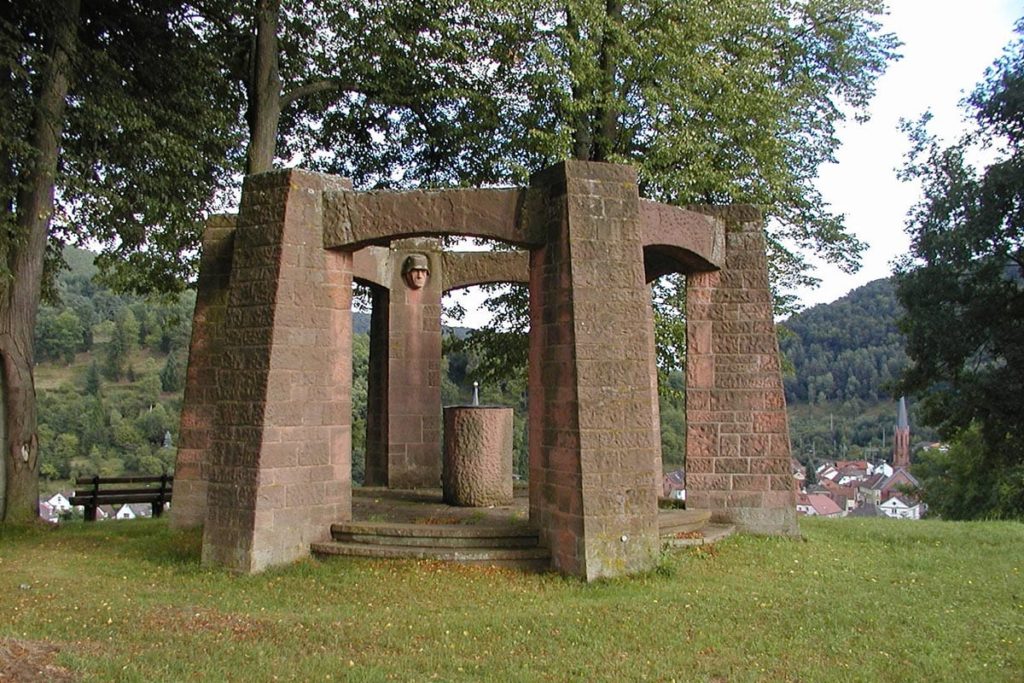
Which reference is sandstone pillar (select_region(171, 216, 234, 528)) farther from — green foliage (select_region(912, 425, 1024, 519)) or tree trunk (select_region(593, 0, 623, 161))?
green foliage (select_region(912, 425, 1024, 519))

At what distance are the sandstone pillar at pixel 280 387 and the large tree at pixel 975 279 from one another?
12.6m

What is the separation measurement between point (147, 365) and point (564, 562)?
189ft

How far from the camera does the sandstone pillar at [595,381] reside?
7.70m

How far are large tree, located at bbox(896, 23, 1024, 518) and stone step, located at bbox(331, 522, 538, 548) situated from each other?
1163cm

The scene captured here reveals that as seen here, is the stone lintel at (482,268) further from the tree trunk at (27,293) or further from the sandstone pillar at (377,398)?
the tree trunk at (27,293)

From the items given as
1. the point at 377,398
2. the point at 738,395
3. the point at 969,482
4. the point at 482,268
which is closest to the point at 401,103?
the point at 482,268

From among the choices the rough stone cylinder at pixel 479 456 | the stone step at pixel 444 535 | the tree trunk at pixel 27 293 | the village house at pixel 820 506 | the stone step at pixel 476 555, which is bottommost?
the village house at pixel 820 506

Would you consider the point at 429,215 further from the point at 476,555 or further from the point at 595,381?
the point at 476,555

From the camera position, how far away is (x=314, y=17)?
16.7m

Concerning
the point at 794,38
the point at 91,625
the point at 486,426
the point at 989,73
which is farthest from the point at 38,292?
the point at 989,73

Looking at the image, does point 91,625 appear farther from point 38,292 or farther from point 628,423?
point 38,292

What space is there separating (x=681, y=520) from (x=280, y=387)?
180 inches

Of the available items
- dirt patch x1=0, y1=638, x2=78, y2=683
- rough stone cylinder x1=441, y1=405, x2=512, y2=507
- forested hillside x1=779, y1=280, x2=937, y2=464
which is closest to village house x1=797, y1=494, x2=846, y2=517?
forested hillside x1=779, y1=280, x2=937, y2=464

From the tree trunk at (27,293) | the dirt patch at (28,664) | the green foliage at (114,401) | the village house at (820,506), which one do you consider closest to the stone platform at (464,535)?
the dirt patch at (28,664)
